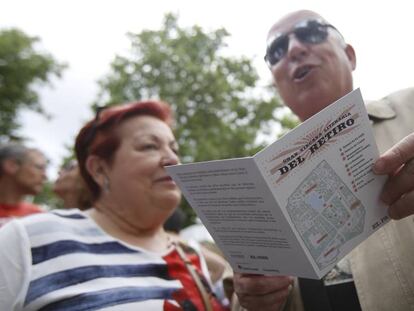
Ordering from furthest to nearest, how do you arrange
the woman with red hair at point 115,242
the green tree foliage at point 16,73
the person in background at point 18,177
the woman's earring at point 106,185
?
the green tree foliage at point 16,73
the person in background at point 18,177
the woman's earring at point 106,185
the woman with red hair at point 115,242

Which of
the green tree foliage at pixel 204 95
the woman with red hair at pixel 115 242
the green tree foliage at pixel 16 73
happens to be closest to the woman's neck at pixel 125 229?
the woman with red hair at pixel 115 242

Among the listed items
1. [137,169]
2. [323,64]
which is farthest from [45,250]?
[323,64]

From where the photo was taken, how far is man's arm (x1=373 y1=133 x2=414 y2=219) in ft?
3.72

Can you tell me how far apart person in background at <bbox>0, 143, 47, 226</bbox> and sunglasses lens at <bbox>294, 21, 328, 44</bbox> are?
309 cm

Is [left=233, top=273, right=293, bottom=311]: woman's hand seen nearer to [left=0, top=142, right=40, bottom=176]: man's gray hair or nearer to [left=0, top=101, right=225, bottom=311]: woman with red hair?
[left=0, top=101, right=225, bottom=311]: woman with red hair

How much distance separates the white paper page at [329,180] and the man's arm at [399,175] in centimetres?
3

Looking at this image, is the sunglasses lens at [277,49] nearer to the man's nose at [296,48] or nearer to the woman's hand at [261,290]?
the man's nose at [296,48]

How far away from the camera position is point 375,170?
117cm

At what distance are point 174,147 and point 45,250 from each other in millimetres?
942

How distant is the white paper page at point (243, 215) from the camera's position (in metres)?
1.07

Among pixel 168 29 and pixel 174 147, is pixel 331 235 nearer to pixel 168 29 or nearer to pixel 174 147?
pixel 174 147

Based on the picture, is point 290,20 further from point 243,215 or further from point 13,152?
point 13,152

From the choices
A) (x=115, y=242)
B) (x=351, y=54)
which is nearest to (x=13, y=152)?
(x=115, y=242)

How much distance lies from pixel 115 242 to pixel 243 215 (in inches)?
39.6
